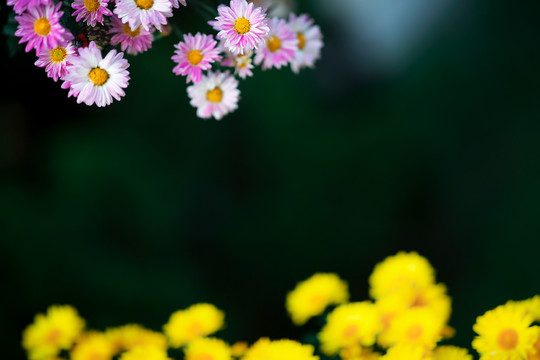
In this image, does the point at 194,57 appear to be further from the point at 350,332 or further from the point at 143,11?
the point at 350,332

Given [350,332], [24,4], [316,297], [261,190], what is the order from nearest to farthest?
[24,4] → [350,332] → [316,297] → [261,190]

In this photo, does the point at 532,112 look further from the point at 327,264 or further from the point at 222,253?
the point at 222,253

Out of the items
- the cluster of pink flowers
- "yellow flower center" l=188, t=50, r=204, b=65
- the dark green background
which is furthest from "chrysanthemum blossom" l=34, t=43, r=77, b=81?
the dark green background

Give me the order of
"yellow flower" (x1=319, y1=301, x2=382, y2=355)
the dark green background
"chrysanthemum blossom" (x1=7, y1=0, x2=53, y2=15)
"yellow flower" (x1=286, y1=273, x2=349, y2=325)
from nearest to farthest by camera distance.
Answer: "chrysanthemum blossom" (x1=7, y1=0, x2=53, y2=15) → "yellow flower" (x1=319, y1=301, x2=382, y2=355) → "yellow flower" (x1=286, y1=273, x2=349, y2=325) → the dark green background

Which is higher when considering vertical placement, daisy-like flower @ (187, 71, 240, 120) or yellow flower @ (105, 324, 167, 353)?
daisy-like flower @ (187, 71, 240, 120)

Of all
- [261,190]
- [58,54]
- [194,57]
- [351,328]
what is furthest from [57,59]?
[261,190]

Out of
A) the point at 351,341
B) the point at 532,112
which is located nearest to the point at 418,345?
the point at 351,341

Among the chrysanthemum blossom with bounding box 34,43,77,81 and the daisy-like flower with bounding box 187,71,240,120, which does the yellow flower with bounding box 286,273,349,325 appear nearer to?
the daisy-like flower with bounding box 187,71,240,120
